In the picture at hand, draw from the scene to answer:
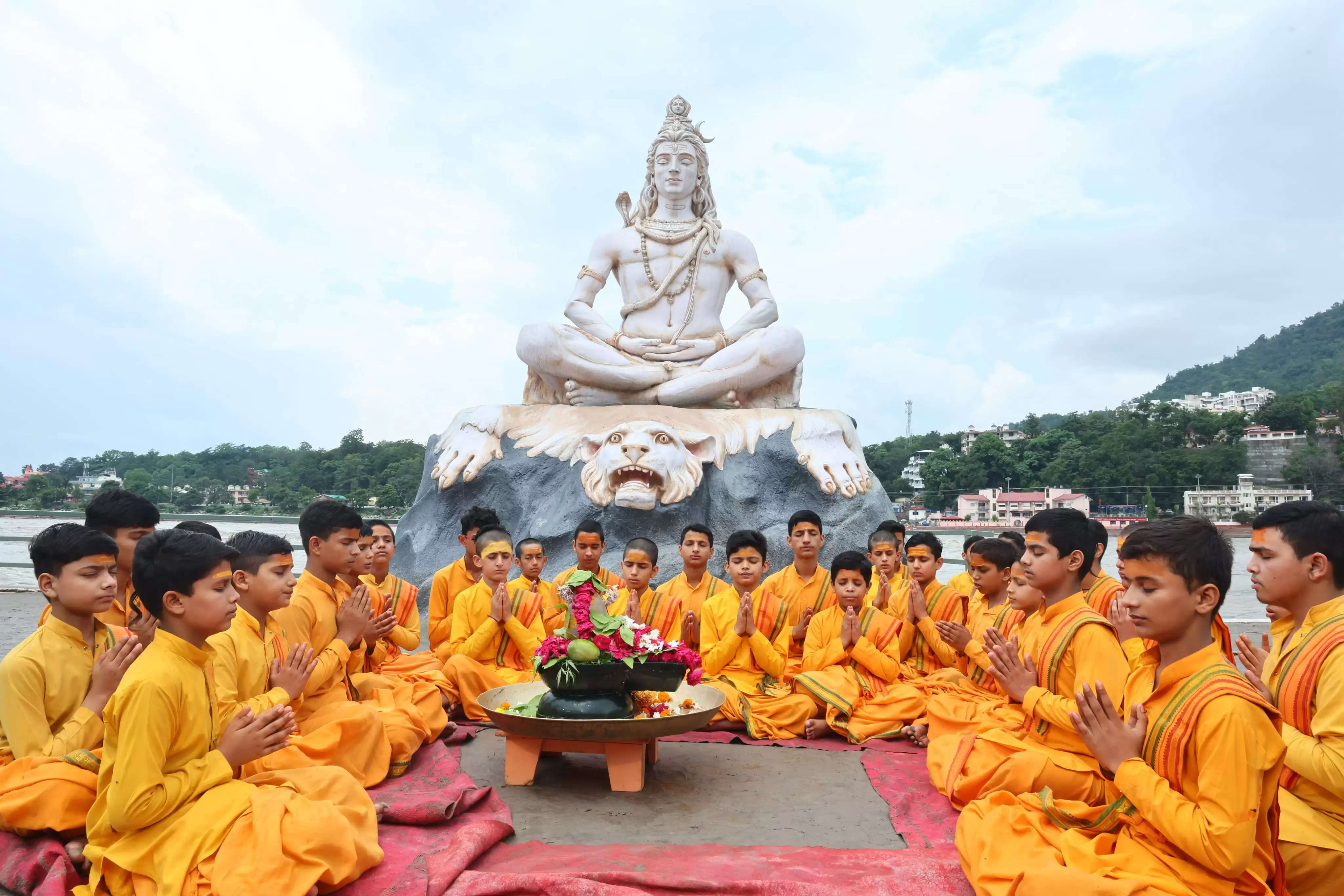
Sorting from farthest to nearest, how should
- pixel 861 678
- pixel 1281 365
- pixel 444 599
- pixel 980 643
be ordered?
pixel 1281 365, pixel 444 599, pixel 861 678, pixel 980 643

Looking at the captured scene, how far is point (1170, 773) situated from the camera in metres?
2.64

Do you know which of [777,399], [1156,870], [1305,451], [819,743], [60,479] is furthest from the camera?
[1305,451]

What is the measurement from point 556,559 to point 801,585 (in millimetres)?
2578

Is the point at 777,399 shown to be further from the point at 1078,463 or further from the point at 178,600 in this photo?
the point at 1078,463

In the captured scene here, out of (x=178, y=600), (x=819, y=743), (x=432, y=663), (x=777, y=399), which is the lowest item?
(x=819, y=743)

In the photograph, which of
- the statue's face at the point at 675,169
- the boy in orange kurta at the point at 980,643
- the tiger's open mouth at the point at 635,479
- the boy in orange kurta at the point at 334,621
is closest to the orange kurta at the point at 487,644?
the boy in orange kurta at the point at 334,621

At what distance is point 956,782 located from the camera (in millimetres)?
3854

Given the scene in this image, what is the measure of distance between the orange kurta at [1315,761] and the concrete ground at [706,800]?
4.16 ft

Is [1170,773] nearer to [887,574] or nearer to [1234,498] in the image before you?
[887,574]

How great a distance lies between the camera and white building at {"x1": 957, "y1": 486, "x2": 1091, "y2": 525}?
27.7 m

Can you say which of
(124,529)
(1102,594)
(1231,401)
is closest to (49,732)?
(124,529)

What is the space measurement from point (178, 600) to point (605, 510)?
16.1 feet

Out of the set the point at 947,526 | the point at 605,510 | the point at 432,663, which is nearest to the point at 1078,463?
the point at 947,526

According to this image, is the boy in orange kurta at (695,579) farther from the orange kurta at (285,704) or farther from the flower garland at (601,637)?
the orange kurta at (285,704)
